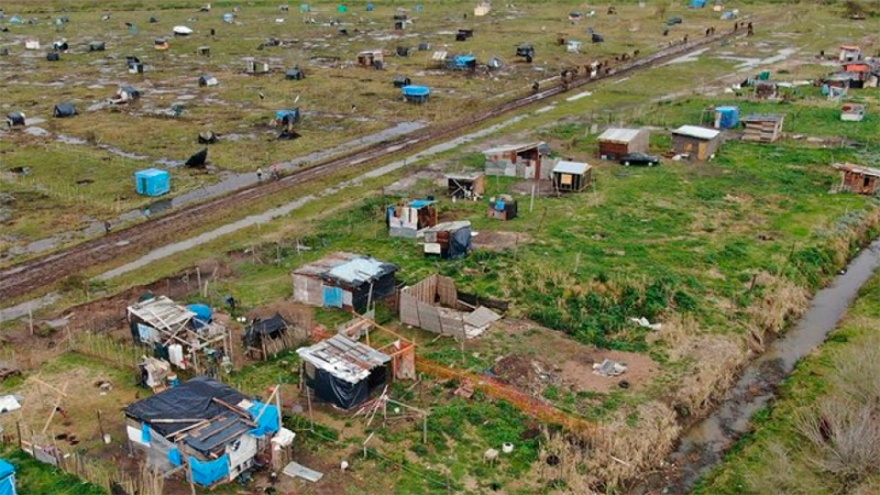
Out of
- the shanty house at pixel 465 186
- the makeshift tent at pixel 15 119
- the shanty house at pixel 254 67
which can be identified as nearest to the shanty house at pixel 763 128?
the shanty house at pixel 465 186

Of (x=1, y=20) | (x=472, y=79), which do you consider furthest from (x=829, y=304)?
(x=1, y=20)

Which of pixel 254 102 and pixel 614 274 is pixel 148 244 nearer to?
pixel 614 274

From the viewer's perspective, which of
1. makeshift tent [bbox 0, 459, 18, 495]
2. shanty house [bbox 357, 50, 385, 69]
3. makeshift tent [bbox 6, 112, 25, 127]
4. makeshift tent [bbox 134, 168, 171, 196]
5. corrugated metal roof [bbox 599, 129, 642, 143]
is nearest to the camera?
makeshift tent [bbox 0, 459, 18, 495]

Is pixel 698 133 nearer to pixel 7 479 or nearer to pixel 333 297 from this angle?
pixel 333 297

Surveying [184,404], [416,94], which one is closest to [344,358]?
[184,404]

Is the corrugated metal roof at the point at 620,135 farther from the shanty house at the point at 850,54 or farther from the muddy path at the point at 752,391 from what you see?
the shanty house at the point at 850,54

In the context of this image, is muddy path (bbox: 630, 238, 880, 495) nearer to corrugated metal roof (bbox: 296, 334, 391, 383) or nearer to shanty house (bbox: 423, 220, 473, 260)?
corrugated metal roof (bbox: 296, 334, 391, 383)

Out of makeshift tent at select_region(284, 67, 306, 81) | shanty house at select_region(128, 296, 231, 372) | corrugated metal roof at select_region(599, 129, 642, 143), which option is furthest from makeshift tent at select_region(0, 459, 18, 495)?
makeshift tent at select_region(284, 67, 306, 81)
